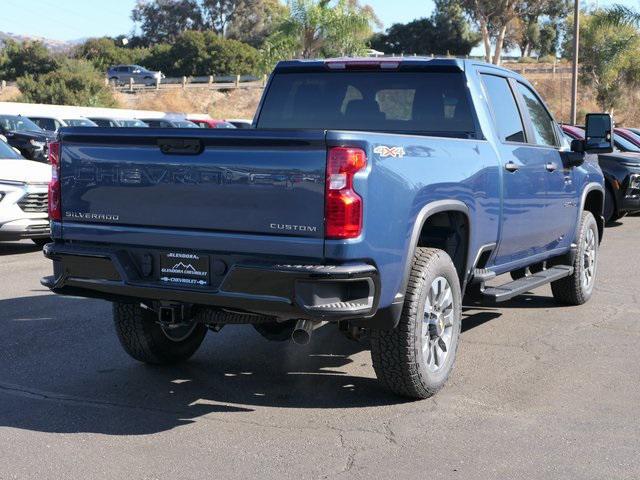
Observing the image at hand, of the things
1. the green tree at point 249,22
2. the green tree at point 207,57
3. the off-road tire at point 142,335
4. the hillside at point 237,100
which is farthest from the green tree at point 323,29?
the green tree at point 249,22

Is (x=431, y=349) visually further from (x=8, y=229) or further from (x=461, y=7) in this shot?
(x=461, y=7)

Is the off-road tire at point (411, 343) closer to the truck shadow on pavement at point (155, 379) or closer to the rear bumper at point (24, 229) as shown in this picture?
the truck shadow on pavement at point (155, 379)

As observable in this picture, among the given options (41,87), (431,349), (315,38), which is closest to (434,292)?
(431,349)

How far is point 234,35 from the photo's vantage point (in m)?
92.2

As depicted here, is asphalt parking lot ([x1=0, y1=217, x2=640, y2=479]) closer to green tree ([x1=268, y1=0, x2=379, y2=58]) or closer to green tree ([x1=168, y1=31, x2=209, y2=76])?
green tree ([x1=268, y1=0, x2=379, y2=58])

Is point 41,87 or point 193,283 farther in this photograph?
point 41,87

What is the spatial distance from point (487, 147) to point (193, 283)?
2.34 meters

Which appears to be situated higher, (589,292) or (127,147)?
(127,147)

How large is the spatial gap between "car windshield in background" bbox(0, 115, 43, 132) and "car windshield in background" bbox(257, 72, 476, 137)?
17.9 meters

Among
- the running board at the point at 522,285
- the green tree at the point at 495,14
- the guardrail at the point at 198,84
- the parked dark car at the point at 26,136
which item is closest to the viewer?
the running board at the point at 522,285

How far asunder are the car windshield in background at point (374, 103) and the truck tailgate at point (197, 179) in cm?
207

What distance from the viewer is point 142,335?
5977 mm

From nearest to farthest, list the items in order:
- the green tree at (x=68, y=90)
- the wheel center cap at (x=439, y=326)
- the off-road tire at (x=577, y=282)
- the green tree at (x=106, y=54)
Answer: the wheel center cap at (x=439, y=326) → the off-road tire at (x=577, y=282) → the green tree at (x=68, y=90) → the green tree at (x=106, y=54)

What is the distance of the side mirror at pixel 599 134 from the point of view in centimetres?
776
